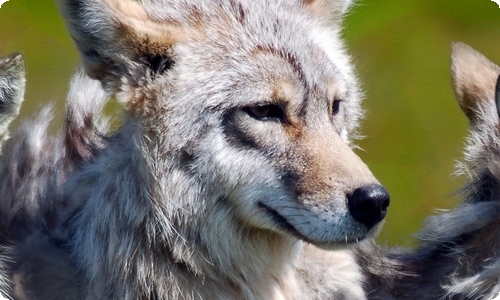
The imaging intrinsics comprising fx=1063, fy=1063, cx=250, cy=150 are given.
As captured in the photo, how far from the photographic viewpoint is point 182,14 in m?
4.90

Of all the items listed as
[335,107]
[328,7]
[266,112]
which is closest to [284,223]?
[266,112]

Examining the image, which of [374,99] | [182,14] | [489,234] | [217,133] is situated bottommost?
[374,99]

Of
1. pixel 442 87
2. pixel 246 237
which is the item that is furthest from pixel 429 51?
pixel 246 237

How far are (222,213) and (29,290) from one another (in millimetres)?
1163

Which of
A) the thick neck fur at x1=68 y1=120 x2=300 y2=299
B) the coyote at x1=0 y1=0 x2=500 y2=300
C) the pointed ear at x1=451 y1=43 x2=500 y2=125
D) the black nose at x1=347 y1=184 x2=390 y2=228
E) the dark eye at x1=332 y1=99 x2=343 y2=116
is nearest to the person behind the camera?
the black nose at x1=347 y1=184 x2=390 y2=228

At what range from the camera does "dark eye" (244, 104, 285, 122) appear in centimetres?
466

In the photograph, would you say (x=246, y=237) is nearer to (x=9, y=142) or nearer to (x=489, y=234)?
(x=489, y=234)

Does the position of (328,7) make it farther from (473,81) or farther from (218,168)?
(218,168)

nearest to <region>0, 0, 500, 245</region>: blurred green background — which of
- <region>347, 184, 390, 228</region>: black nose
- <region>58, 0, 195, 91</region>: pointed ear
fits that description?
<region>58, 0, 195, 91</region>: pointed ear

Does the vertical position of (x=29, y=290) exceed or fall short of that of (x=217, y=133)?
it falls short

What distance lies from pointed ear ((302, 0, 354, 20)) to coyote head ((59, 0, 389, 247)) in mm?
441

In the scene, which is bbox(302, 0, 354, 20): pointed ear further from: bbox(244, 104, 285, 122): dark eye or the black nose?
the black nose

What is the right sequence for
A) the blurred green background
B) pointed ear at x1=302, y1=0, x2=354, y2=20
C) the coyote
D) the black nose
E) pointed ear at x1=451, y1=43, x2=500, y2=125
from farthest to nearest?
the blurred green background < pointed ear at x1=451, y1=43, x2=500, y2=125 < pointed ear at x1=302, y1=0, x2=354, y2=20 < the coyote < the black nose

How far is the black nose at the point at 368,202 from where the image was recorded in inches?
173
